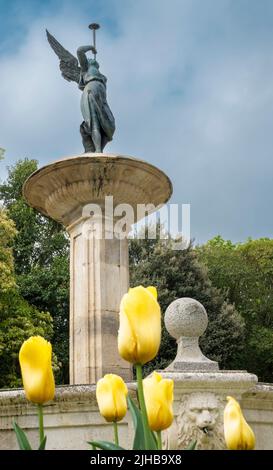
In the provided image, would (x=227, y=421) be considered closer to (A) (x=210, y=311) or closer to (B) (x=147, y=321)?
(B) (x=147, y=321)

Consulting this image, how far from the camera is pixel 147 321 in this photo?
1.67 meters

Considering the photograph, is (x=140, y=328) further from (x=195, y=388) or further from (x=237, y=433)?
(x=195, y=388)

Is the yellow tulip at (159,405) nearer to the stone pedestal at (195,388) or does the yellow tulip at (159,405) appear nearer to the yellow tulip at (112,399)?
the yellow tulip at (112,399)

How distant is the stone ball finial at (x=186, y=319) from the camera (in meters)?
4.96

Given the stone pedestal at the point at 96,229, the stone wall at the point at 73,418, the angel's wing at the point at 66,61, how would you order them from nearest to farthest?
the stone wall at the point at 73,418
the stone pedestal at the point at 96,229
the angel's wing at the point at 66,61

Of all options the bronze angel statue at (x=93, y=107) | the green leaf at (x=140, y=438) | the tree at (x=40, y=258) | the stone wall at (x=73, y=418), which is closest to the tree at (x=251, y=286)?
the tree at (x=40, y=258)

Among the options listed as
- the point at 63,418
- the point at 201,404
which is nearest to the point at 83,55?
the point at 63,418

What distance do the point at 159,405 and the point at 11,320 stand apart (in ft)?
72.3

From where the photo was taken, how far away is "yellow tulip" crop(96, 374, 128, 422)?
6.41 feet

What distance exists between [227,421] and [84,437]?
4235 millimetres

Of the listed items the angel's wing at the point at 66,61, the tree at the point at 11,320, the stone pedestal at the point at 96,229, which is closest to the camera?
the stone pedestal at the point at 96,229

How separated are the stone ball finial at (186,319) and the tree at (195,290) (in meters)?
21.1

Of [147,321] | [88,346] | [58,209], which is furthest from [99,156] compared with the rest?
[147,321]

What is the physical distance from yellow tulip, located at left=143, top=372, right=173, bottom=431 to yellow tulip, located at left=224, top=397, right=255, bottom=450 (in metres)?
0.16
